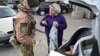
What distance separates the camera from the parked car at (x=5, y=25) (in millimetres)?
9516

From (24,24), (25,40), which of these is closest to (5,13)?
(25,40)

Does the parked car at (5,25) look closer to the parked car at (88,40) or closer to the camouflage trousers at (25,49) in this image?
the camouflage trousers at (25,49)

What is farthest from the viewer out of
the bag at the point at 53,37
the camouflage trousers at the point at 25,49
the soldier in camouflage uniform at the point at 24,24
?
the bag at the point at 53,37

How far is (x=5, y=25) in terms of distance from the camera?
1020 centimetres

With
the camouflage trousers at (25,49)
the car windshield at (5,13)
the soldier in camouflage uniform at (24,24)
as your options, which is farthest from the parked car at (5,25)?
the soldier in camouflage uniform at (24,24)

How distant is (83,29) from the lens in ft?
17.9

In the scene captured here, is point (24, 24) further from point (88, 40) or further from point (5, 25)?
point (5, 25)

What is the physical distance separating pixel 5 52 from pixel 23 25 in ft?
12.3

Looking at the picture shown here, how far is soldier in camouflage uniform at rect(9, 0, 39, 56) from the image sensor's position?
5957 mm

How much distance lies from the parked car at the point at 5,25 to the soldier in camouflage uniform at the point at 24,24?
338 centimetres

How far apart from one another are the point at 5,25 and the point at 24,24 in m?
4.37

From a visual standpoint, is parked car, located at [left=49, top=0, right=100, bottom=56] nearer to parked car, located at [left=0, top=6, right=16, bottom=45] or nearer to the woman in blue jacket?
the woman in blue jacket

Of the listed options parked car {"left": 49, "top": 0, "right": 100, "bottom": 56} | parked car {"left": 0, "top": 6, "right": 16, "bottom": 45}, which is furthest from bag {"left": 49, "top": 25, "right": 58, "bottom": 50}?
parked car {"left": 0, "top": 6, "right": 16, "bottom": 45}

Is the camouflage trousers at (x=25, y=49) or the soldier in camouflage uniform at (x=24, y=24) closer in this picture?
the soldier in camouflage uniform at (x=24, y=24)
